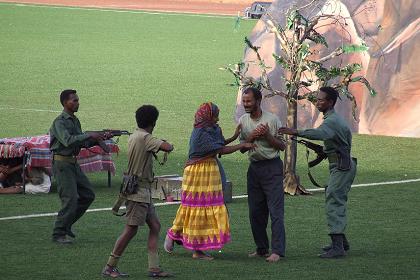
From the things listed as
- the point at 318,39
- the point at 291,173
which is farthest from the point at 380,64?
the point at 291,173

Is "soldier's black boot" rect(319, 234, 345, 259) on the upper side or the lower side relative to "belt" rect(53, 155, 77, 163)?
lower

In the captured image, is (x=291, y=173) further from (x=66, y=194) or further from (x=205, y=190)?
(x=205, y=190)

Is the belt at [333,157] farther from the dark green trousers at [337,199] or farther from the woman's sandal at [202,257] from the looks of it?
the woman's sandal at [202,257]

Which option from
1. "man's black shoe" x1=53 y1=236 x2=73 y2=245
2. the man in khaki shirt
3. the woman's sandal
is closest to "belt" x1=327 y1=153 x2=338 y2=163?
the woman's sandal

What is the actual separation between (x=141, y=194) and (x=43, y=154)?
5747mm

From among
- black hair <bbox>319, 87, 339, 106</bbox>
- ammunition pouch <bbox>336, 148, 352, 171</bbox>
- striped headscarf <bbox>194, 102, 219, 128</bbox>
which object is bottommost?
ammunition pouch <bbox>336, 148, 352, 171</bbox>

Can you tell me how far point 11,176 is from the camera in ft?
60.5

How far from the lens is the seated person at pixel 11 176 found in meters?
18.2

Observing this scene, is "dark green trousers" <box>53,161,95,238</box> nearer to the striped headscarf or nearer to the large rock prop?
the striped headscarf

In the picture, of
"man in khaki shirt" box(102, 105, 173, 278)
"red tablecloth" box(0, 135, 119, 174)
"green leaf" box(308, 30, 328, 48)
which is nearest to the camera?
"man in khaki shirt" box(102, 105, 173, 278)

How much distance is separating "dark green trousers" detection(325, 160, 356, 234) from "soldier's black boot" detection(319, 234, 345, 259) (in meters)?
0.08

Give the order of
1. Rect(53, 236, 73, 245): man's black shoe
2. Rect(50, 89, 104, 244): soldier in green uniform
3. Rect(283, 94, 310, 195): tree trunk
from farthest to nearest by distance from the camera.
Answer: Rect(283, 94, 310, 195): tree trunk < Rect(53, 236, 73, 245): man's black shoe < Rect(50, 89, 104, 244): soldier in green uniform

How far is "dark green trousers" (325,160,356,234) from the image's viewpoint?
13.9 m

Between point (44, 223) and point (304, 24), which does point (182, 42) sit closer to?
point (304, 24)
